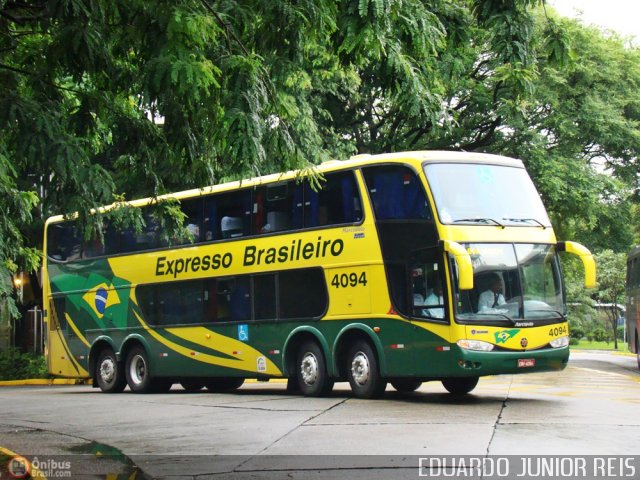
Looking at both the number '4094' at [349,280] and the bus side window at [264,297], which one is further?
the bus side window at [264,297]

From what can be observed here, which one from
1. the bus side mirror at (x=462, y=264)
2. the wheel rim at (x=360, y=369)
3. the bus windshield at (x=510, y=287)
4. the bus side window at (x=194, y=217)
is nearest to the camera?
the bus side mirror at (x=462, y=264)

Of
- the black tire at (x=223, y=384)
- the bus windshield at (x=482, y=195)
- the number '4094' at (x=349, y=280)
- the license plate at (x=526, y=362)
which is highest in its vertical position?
the bus windshield at (x=482, y=195)

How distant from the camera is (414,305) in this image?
17641 mm

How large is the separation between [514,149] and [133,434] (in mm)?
20688

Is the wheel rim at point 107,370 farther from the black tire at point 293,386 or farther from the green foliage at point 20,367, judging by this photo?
the green foliage at point 20,367

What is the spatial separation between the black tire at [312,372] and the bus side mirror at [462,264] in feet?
11.8

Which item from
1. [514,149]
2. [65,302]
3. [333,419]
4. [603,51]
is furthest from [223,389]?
[603,51]

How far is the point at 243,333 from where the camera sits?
69.2 ft

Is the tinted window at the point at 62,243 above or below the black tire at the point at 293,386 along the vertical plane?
above

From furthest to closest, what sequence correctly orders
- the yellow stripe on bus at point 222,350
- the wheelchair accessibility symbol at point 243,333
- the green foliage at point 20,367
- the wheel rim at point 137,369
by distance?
the green foliage at point 20,367, the wheel rim at point 137,369, the wheelchair accessibility symbol at point 243,333, the yellow stripe on bus at point 222,350

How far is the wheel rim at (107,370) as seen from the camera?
24.0 meters

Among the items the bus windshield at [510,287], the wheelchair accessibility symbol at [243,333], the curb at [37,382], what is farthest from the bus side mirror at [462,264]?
the curb at [37,382]

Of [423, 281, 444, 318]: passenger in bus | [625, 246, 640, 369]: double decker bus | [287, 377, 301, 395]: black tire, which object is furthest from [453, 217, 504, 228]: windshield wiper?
[625, 246, 640, 369]: double decker bus

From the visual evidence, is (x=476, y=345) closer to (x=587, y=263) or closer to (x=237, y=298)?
(x=587, y=263)
